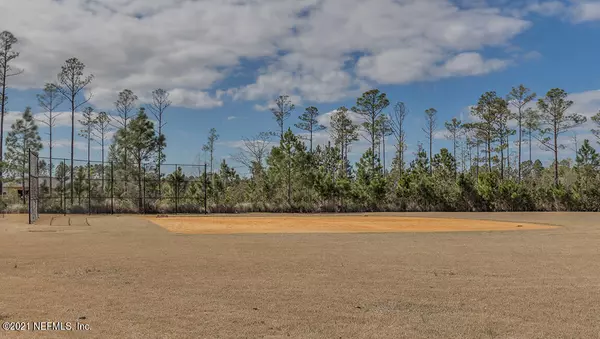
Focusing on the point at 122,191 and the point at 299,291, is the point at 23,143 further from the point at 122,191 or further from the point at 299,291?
the point at 299,291

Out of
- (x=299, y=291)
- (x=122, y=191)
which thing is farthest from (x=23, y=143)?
(x=299, y=291)

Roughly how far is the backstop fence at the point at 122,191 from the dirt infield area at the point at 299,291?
76.0 ft

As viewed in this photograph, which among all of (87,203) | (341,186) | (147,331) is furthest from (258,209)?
(147,331)

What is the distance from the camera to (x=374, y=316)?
6281mm

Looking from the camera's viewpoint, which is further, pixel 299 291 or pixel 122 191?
pixel 122 191

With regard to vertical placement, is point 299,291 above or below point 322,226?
above

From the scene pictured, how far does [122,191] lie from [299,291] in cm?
3696

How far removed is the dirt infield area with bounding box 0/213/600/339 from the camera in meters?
5.74

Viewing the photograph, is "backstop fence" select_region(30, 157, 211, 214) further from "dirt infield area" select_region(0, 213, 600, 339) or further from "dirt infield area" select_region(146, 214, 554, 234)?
"dirt infield area" select_region(0, 213, 600, 339)

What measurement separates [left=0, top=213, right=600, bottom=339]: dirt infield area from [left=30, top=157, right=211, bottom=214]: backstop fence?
76.0 ft

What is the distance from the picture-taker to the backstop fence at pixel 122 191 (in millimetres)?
36000

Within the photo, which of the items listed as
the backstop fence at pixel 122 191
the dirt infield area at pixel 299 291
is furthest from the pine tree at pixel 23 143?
the dirt infield area at pixel 299 291

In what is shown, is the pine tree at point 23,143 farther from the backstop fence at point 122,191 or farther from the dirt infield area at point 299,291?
the dirt infield area at point 299,291

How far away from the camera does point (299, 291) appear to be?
7.76m
